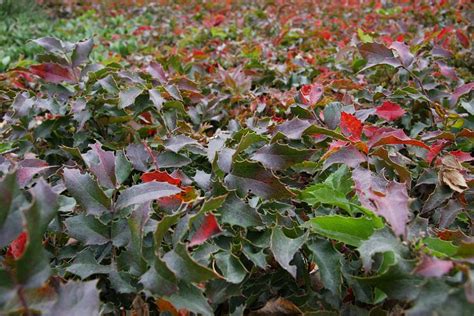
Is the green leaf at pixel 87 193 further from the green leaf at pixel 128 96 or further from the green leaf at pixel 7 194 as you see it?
the green leaf at pixel 128 96

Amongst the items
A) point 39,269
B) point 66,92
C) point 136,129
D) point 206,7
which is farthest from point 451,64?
point 206,7

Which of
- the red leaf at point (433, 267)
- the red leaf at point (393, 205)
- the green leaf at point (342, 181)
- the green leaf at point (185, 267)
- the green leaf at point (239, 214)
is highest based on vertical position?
the red leaf at point (433, 267)

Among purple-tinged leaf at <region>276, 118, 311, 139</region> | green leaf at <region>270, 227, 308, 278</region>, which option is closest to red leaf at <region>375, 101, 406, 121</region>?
purple-tinged leaf at <region>276, 118, 311, 139</region>

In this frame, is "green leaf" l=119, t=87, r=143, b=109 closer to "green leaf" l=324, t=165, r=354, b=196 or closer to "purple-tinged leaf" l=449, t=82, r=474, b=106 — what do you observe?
"green leaf" l=324, t=165, r=354, b=196

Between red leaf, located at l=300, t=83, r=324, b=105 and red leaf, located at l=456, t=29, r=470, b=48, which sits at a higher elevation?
red leaf, located at l=300, t=83, r=324, b=105

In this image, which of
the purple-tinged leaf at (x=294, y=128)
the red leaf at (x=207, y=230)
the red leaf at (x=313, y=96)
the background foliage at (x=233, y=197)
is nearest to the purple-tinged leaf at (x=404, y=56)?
the background foliage at (x=233, y=197)

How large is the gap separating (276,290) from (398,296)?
12.2 inches

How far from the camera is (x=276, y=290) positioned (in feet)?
3.50

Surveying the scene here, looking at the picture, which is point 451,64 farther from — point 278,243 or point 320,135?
point 278,243

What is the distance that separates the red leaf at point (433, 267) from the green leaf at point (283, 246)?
10.8 inches

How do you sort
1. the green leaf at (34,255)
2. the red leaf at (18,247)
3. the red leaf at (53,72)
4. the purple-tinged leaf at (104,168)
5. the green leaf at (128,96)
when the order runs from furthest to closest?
the red leaf at (53,72) → the green leaf at (128,96) → the purple-tinged leaf at (104,168) → the red leaf at (18,247) → the green leaf at (34,255)

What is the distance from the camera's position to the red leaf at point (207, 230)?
35.0 inches

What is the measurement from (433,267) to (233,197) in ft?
1.56

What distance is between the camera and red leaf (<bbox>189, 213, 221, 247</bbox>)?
0.89 meters
